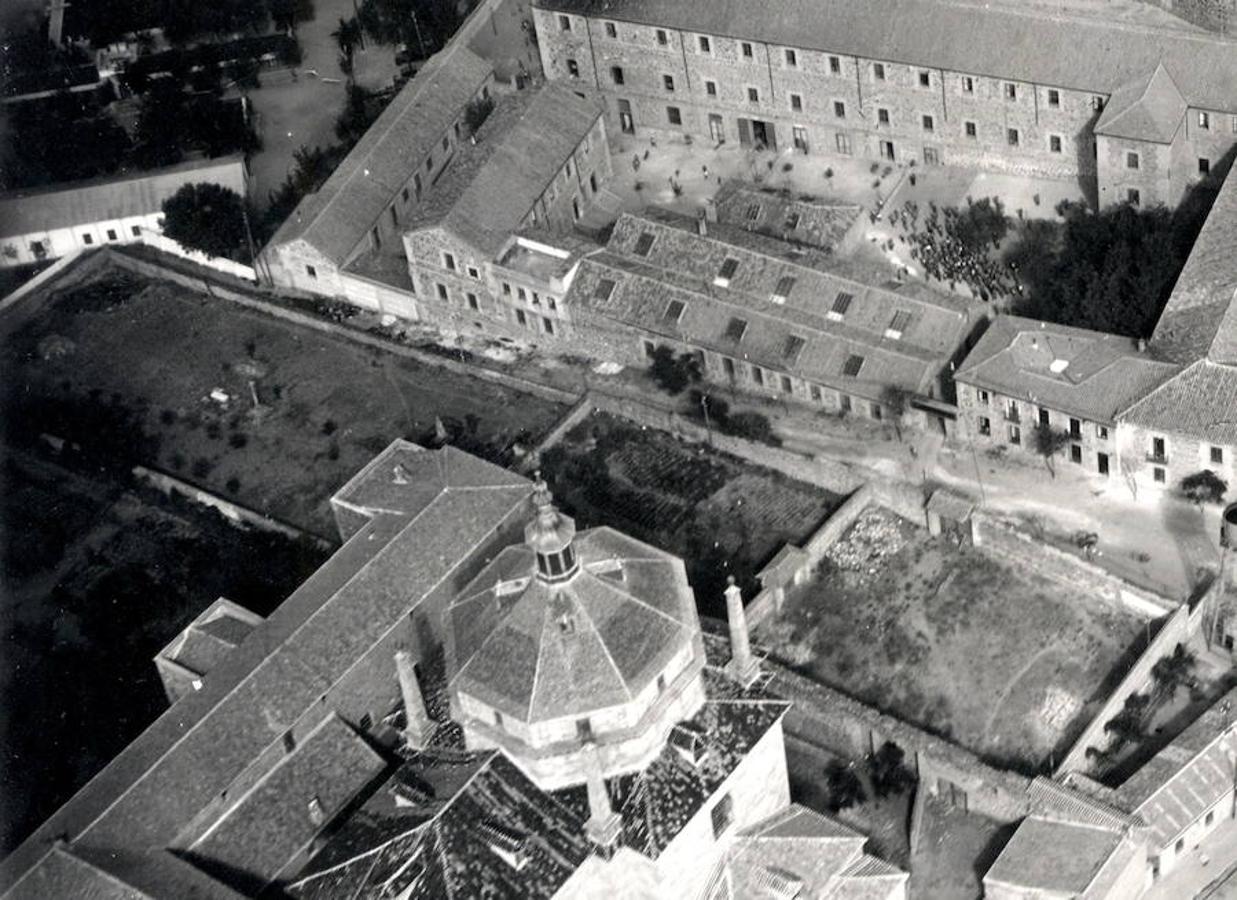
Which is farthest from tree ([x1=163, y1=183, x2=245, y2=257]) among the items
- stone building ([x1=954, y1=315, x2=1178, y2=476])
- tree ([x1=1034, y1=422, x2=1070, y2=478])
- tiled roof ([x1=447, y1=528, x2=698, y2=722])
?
tiled roof ([x1=447, y1=528, x2=698, y2=722])

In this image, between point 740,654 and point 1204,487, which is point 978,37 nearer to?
point 1204,487

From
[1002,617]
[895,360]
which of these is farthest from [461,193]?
[1002,617]

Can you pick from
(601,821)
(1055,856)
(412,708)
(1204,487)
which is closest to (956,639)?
(1204,487)

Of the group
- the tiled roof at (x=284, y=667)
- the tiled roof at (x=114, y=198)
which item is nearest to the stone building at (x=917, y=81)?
the tiled roof at (x=114, y=198)

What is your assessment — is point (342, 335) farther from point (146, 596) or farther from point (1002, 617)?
point (1002, 617)

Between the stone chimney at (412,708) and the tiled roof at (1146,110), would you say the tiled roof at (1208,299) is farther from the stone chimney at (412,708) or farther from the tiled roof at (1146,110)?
the stone chimney at (412,708)
